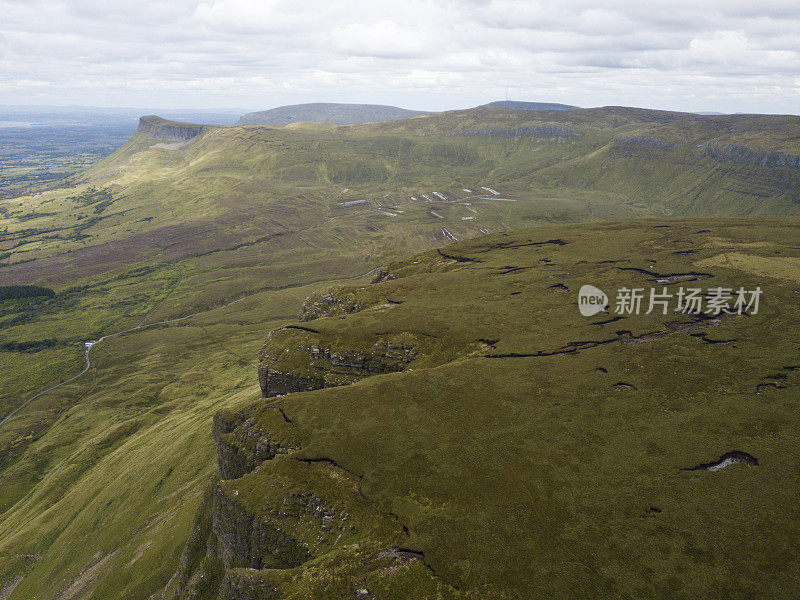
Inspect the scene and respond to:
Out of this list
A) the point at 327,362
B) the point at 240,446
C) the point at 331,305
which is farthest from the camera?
the point at 331,305

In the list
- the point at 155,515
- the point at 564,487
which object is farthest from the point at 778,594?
the point at 155,515

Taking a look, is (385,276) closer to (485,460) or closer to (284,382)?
(284,382)

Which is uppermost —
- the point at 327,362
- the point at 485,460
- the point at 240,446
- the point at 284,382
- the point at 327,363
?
the point at 485,460

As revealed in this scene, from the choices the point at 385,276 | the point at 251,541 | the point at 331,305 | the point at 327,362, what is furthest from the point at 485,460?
the point at 385,276

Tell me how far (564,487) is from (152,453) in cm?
14035

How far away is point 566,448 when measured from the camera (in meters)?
57.2

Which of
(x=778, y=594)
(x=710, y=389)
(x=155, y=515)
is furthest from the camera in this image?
(x=155, y=515)

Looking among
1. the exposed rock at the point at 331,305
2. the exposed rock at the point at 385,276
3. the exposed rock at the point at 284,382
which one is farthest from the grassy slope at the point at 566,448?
the exposed rock at the point at 385,276

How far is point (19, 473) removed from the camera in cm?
16525

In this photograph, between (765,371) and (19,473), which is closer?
(765,371)

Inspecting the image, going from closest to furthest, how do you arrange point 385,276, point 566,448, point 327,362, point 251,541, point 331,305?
point 566,448
point 251,541
point 327,362
point 331,305
point 385,276

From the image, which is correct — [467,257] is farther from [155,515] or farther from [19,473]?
[19,473]

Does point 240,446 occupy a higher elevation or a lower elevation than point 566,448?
lower

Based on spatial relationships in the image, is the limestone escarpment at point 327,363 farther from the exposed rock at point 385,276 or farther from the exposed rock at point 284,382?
the exposed rock at point 385,276
